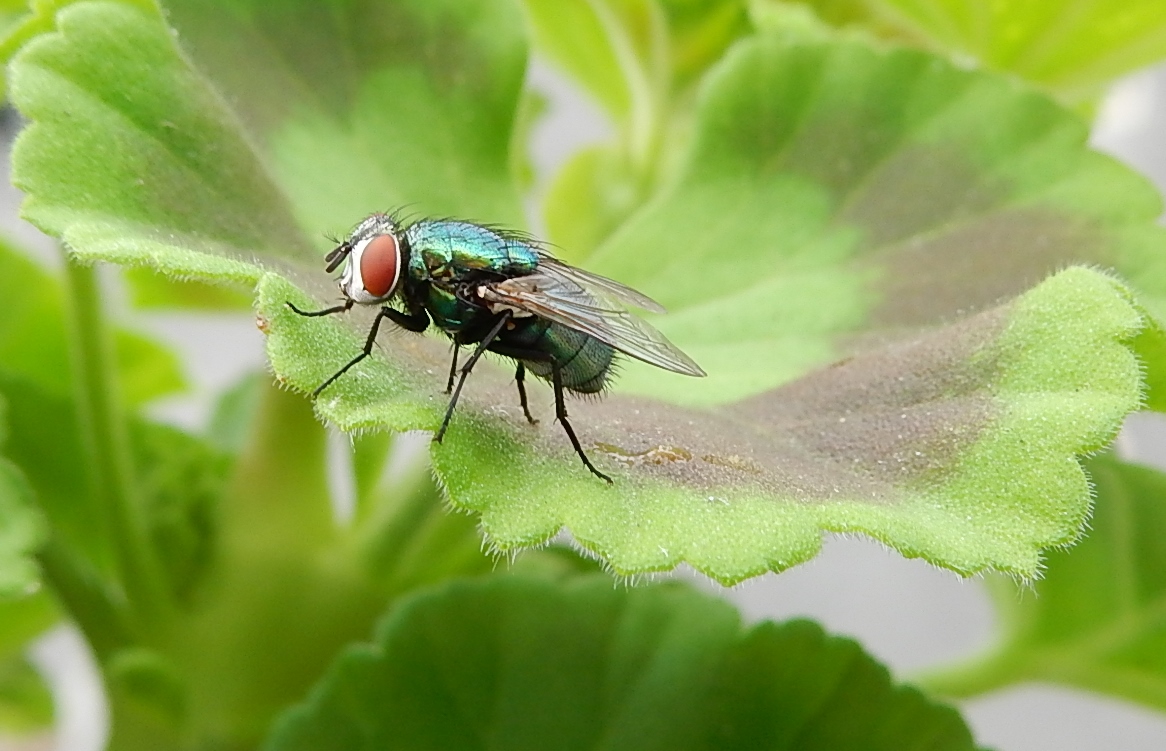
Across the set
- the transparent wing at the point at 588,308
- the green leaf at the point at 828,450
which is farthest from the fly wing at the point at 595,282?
the green leaf at the point at 828,450

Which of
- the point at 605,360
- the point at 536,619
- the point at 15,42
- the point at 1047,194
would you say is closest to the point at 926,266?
the point at 1047,194

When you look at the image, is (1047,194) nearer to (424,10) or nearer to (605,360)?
(605,360)

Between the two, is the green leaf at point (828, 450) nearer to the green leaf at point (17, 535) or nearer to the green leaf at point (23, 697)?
the green leaf at point (17, 535)

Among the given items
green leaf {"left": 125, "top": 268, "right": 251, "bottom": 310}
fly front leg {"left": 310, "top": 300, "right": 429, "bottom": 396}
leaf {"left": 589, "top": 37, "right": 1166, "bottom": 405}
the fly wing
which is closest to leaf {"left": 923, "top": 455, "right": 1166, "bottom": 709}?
leaf {"left": 589, "top": 37, "right": 1166, "bottom": 405}

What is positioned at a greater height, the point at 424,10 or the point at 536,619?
the point at 424,10

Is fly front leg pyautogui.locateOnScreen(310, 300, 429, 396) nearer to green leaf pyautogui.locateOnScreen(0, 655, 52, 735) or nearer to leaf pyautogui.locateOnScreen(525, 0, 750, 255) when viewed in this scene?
leaf pyautogui.locateOnScreen(525, 0, 750, 255)

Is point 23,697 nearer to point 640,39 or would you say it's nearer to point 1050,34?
point 640,39
